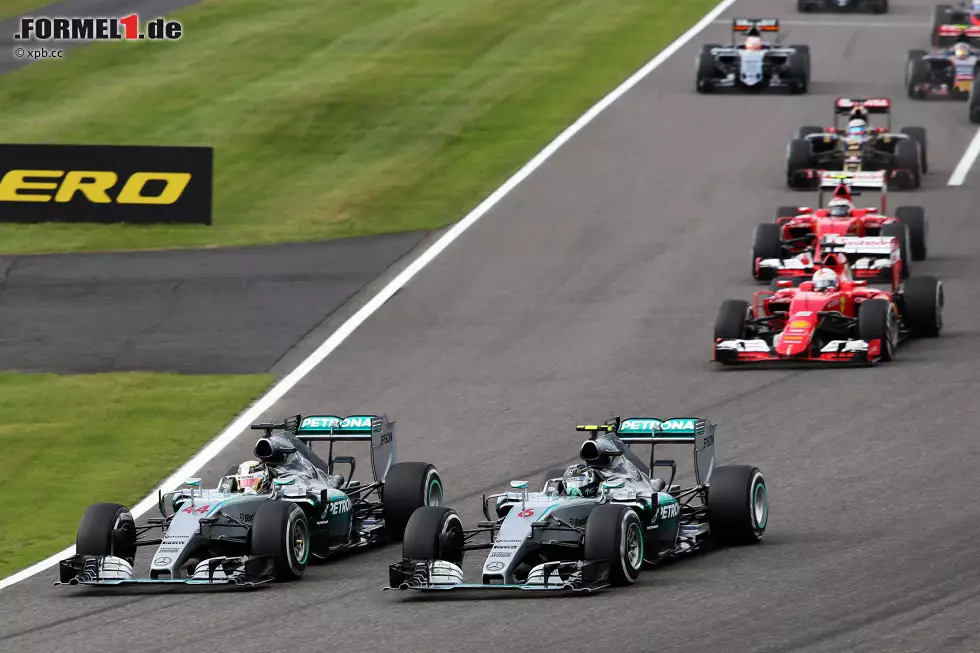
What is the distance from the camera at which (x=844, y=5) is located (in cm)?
5716

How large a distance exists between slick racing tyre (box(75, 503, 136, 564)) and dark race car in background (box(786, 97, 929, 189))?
2200 cm

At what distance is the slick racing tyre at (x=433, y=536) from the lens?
700 inches

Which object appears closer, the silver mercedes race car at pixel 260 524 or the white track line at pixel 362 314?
the silver mercedes race car at pixel 260 524

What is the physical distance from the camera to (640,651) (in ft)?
50.2

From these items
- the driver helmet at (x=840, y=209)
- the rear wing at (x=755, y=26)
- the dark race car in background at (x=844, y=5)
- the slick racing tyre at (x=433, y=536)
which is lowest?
the slick racing tyre at (x=433, y=536)

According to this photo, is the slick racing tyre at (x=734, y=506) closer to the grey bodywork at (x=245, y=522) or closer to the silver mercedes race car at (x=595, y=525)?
the silver mercedes race car at (x=595, y=525)

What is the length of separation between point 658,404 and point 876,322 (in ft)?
11.5

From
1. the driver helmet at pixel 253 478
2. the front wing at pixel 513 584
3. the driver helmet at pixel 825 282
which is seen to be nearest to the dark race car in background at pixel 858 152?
the driver helmet at pixel 825 282

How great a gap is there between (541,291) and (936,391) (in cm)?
872

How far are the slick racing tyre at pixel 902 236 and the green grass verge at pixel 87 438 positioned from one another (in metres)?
10.3

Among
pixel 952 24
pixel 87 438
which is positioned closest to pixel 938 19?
pixel 952 24

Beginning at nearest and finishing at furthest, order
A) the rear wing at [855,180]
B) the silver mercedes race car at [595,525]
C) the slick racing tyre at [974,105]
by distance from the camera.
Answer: the silver mercedes race car at [595,525] < the rear wing at [855,180] < the slick racing tyre at [974,105]

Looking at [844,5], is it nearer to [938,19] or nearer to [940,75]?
[938,19]

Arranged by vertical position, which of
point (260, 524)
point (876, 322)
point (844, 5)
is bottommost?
point (260, 524)
